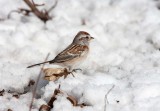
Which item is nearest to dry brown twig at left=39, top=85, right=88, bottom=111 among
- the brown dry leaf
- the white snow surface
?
the white snow surface

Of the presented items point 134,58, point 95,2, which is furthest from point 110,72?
point 95,2

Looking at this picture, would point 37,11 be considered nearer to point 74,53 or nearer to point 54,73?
point 74,53

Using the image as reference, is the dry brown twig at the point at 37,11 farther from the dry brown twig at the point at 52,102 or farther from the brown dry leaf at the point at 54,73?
the dry brown twig at the point at 52,102

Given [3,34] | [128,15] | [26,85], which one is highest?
[128,15]

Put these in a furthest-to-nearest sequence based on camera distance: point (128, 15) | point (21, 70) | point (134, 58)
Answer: point (128, 15), point (134, 58), point (21, 70)

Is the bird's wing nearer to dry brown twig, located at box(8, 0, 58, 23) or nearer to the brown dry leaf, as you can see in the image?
the brown dry leaf

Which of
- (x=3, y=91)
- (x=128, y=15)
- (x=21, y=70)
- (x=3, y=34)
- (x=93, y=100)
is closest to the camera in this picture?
(x=93, y=100)

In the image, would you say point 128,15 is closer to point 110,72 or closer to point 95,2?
point 95,2

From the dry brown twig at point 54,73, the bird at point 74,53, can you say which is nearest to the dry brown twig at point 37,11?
the bird at point 74,53
